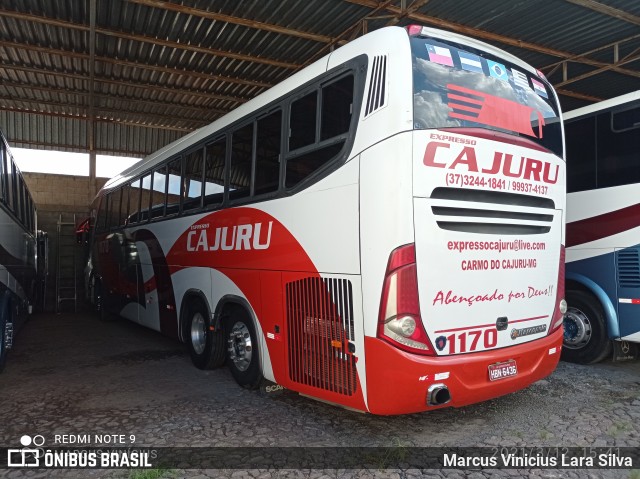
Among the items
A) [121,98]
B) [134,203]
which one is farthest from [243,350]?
[121,98]

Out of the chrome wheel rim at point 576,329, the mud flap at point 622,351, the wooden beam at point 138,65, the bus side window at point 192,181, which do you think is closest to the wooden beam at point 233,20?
the wooden beam at point 138,65

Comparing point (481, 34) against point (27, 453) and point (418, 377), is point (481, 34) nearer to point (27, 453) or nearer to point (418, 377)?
point (418, 377)

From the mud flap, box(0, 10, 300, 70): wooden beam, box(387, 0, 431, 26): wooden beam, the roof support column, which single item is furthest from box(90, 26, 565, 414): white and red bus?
box(0, 10, 300, 70): wooden beam

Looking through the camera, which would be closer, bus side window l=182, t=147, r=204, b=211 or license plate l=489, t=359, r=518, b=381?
license plate l=489, t=359, r=518, b=381

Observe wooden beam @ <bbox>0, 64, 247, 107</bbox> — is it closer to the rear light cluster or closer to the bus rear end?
the bus rear end

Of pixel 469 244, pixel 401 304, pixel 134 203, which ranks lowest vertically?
pixel 401 304

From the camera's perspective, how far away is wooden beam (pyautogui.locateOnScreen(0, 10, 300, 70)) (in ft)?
30.1

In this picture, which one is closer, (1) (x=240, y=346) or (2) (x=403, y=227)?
(2) (x=403, y=227)

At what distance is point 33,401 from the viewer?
15.5ft

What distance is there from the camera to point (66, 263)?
13.5m

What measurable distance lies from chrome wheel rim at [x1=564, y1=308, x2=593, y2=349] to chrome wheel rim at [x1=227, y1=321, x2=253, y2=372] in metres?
4.16

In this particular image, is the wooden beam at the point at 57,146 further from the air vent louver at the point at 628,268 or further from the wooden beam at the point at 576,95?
the air vent louver at the point at 628,268

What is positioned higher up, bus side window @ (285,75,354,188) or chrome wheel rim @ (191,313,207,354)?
bus side window @ (285,75,354,188)

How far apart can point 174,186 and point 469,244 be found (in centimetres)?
446
